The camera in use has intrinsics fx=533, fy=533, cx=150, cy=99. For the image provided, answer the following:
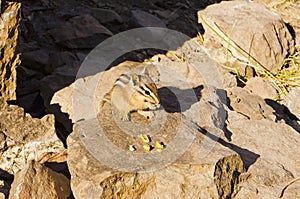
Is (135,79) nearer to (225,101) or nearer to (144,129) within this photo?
(144,129)

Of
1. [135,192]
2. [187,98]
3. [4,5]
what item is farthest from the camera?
[187,98]

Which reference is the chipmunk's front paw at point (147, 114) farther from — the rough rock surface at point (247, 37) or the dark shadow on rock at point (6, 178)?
the rough rock surface at point (247, 37)

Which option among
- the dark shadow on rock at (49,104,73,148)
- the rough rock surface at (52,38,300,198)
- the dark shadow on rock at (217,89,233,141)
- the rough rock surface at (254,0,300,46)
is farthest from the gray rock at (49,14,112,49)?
the rough rock surface at (254,0,300,46)

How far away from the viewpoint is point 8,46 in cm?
568

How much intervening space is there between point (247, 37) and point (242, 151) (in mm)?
2775

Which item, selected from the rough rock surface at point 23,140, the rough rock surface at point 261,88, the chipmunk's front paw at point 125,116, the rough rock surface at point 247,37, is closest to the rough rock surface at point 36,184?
the rough rock surface at point 23,140

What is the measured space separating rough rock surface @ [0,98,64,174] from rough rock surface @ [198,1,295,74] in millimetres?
3553

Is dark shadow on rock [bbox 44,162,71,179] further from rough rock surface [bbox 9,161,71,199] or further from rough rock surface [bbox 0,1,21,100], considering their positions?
rough rock surface [bbox 0,1,21,100]

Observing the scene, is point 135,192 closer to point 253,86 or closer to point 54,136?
point 54,136

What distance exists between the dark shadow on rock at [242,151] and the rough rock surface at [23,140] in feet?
4.81

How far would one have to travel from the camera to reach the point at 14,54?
5754 millimetres

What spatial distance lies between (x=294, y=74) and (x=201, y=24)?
200cm

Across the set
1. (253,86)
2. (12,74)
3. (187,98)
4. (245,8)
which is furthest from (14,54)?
(245,8)

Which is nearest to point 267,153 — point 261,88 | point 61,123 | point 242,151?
point 242,151
